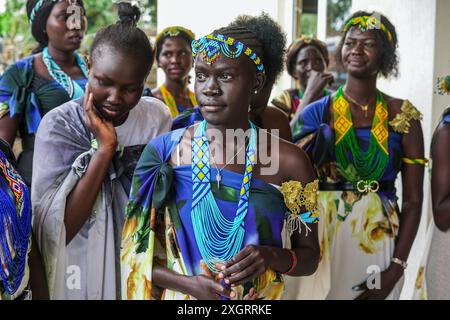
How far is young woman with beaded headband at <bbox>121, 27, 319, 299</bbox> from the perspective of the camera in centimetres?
216

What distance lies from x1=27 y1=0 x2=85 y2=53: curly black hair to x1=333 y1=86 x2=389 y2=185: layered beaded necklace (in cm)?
148

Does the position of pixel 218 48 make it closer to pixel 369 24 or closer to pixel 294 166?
pixel 294 166

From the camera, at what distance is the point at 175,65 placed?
396 cm

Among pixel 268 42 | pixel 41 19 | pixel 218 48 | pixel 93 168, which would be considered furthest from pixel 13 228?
pixel 41 19

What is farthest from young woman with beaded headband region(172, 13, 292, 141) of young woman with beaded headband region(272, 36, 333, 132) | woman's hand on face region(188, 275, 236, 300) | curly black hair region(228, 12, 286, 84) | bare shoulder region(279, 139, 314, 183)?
young woman with beaded headband region(272, 36, 333, 132)

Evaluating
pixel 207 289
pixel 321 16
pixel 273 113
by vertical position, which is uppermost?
pixel 321 16

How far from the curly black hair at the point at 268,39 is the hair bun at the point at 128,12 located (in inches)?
19.6

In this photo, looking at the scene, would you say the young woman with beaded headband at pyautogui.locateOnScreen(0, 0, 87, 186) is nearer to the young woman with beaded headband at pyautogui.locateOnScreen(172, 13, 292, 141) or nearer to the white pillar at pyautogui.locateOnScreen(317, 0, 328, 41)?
the young woman with beaded headband at pyautogui.locateOnScreen(172, 13, 292, 141)

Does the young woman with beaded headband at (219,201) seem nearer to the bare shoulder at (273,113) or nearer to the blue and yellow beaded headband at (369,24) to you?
the bare shoulder at (273,113)

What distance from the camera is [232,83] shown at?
2.17 metres

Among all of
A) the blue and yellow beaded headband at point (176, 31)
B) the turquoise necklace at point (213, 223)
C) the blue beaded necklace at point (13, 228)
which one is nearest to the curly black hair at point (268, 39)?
the turquoise necklace at point (213, 223)

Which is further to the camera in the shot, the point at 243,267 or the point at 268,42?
the point at 268,42

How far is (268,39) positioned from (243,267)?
860 mm

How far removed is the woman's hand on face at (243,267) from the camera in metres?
2.05
